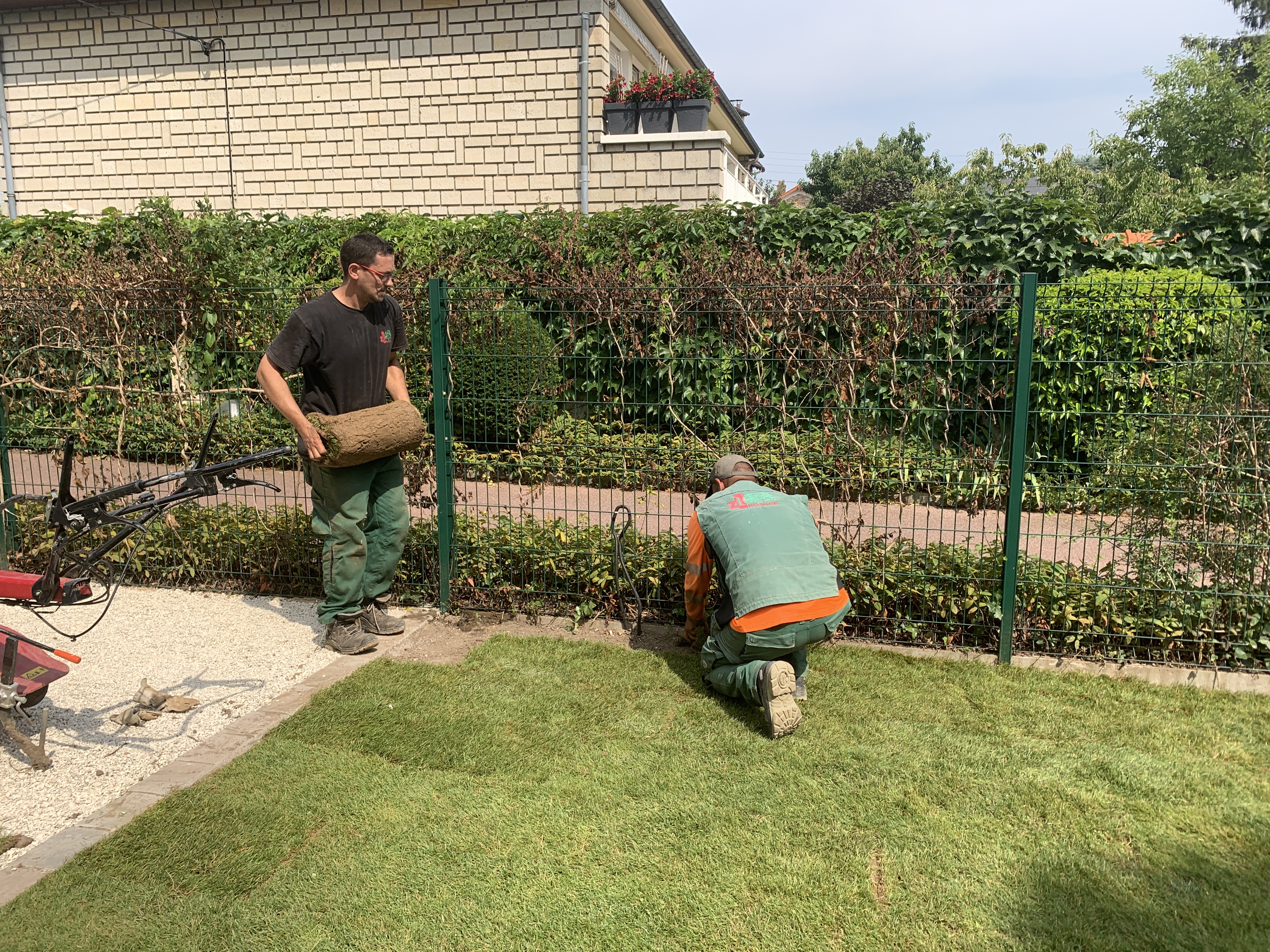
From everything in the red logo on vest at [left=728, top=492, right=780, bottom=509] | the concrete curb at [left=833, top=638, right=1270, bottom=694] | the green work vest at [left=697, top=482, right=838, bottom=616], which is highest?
the red logo on vest at [left=728, top=492, right=780, bottom=509]

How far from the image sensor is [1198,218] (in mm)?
8477

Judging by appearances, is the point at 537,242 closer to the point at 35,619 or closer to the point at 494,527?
the point at 494,527

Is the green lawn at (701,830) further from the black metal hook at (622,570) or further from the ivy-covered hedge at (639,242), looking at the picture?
the ivy-covered hedge at (639,242)

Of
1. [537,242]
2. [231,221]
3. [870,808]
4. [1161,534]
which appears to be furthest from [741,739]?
[231,221]

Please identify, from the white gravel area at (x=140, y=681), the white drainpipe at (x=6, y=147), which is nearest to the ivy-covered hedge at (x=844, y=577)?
the white gravel area at (x=140, y=681)

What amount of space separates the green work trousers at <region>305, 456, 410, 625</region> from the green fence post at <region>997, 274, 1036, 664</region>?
3384 mm

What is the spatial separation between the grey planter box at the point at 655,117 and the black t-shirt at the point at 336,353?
36.8 ft

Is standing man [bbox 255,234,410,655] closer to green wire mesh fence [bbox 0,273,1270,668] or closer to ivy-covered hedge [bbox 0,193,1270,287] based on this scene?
green wire mesh fence [bbox 0,273,1270,668]

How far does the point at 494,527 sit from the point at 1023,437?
325 cm

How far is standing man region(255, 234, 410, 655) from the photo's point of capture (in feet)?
15.0

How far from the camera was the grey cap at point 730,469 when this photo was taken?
178 inches

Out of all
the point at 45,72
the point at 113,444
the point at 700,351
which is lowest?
the point at 113,444

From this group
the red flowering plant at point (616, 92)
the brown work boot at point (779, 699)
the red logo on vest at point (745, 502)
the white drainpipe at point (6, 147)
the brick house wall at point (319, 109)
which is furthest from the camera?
the white drainpipe at point (6, 147)

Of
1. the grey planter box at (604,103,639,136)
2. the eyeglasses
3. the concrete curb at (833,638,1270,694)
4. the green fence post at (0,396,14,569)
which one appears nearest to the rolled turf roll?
the eyeglasses
